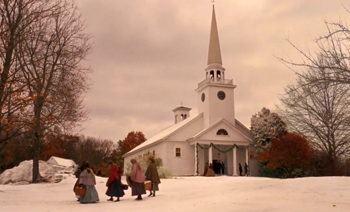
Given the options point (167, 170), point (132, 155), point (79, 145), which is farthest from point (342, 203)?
point (79, 145)

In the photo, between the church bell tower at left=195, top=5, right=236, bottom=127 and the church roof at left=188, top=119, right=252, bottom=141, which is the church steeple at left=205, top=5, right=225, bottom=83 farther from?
the church roof at left=188, top=119, right=252, bottom=141

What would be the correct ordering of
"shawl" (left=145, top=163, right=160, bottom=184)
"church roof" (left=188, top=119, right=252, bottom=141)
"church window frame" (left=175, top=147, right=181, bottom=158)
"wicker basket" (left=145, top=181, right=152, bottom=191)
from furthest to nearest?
"church window frame" (left=175, top=147, right=181, bottom=158), "church roof" (left=188, top=119, right=252, bottom=141), "shawl" (left=145, top=163, right=160, bottom=184), "wicker basket" (left=145, top=181, right=152, bottom=191)

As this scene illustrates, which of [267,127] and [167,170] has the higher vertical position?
[267,127]

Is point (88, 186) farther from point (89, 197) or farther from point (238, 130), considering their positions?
point (238, 130)

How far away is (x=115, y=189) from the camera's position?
16547 mm

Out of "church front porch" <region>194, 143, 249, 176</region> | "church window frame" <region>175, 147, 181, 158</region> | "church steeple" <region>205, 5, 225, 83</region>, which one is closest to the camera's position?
"church front porch" <region>194, 143, 249, 176</region>

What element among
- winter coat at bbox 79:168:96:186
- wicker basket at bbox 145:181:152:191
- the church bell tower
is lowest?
wicker basket at bbox 145:181:152:191

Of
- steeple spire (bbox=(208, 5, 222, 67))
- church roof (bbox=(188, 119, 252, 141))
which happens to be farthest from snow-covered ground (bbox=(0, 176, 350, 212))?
steeple spire (bbox=(208, 5, 222, 67))

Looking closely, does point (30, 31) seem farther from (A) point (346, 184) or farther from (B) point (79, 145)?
(B) point (79, 145)

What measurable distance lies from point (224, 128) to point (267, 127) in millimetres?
4256

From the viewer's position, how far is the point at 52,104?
21.5 meters

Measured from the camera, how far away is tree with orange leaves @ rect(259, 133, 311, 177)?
119ft

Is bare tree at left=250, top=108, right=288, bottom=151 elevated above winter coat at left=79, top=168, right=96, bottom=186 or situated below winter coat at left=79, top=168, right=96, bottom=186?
above

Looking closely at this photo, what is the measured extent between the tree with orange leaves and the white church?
4095mm
